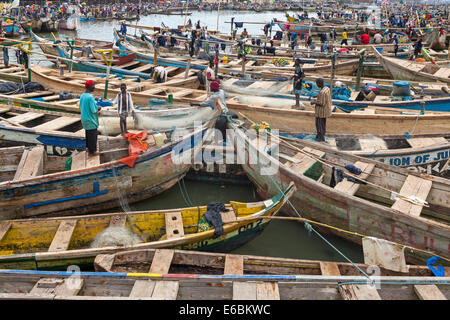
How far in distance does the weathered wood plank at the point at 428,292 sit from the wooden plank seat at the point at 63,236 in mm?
5496

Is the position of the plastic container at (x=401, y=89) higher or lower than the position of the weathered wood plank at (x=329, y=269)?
higher

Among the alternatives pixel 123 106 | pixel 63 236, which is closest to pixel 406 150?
pixel 123 106

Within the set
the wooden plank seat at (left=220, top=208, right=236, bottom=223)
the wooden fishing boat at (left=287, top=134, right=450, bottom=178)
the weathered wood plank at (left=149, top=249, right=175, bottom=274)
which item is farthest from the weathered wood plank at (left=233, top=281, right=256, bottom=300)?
the wooden fishing boat at (left=287, top=134, right=450, bottom=178)

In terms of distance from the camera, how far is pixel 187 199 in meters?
10.2

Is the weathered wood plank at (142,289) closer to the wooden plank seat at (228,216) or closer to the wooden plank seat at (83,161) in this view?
the wooden plank seat at (228,216)

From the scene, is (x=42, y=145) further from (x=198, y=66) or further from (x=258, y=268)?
(x=198, y=66)

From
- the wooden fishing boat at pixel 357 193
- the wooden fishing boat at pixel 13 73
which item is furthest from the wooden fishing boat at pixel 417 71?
the wooden fishing boat at pixel 13 73

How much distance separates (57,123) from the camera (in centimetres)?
1077

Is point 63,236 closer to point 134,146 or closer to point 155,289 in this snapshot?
point 155,289

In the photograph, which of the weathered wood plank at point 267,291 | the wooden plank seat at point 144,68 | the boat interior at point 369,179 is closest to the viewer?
the weathered wood plank at point 267,291

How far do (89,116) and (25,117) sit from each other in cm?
340

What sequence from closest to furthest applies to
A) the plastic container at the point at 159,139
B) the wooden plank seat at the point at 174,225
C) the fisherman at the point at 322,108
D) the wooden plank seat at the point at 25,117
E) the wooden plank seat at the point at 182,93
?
the wooden plank seat at the point at 174,225, the plastic container at the point at 159,139, the fisherman at the point at 322,108, the wooden plank seat at the point at 25,117, the wooden plank seat at the point at 182,93

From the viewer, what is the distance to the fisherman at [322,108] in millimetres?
10138
